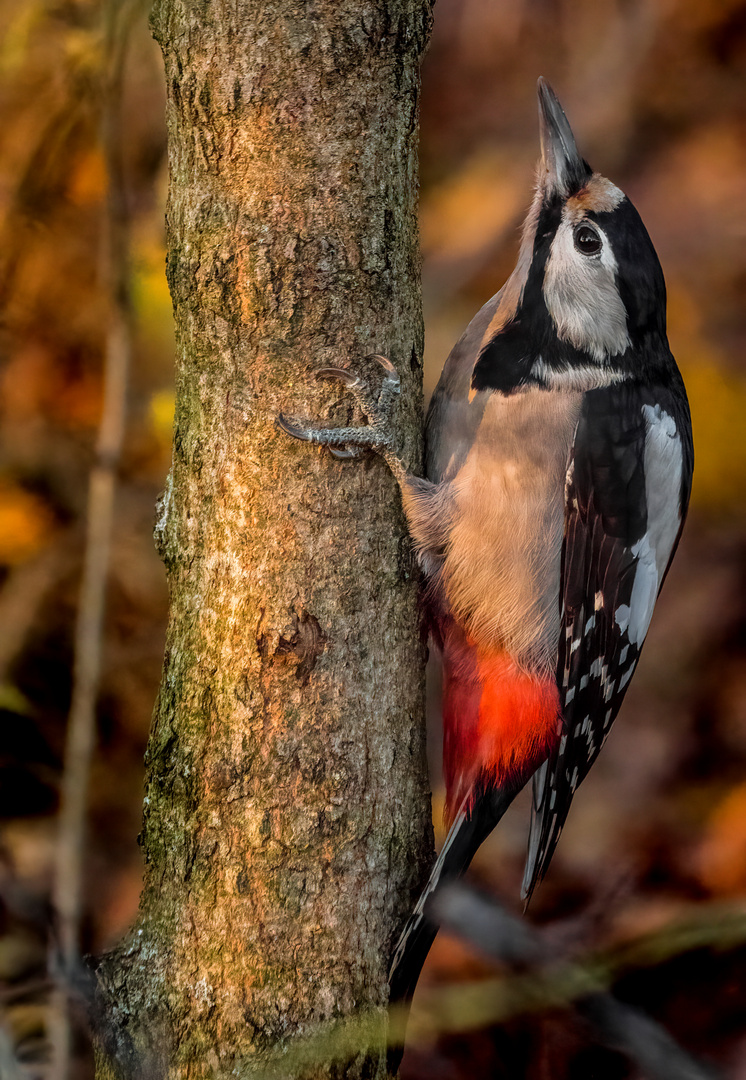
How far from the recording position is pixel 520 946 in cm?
212

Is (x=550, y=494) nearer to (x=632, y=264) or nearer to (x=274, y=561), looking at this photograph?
(x=632, y=264)

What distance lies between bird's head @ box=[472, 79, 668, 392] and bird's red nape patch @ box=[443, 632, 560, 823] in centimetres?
58

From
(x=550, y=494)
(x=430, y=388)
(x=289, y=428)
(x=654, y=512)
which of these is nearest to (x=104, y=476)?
(x=289, y=428)

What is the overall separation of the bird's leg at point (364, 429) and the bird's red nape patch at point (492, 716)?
539 mm

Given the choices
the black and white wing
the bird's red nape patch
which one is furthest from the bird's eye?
the bird's red nape patch

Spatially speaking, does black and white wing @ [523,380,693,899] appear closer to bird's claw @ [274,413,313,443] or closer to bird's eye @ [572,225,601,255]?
bird's eye @ [572,225,601,255]

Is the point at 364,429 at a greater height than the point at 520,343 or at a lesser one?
lesser

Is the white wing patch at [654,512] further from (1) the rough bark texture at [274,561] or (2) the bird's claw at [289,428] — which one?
(2) the bird's claw at [289,428]

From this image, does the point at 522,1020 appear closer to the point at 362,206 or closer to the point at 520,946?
the point at 520,946

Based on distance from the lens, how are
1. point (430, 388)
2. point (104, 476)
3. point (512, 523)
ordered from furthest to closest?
point (430, 388) → point (104, 476) → point (512, 523)

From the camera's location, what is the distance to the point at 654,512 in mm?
1896

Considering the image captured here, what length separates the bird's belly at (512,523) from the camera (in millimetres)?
1713

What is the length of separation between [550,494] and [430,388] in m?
1.56

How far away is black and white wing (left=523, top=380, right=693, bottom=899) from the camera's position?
1.74 meters
